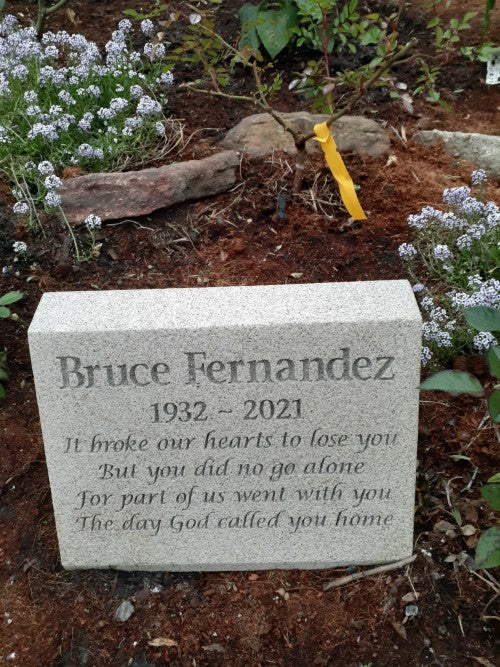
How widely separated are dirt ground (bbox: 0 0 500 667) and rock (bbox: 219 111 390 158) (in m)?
0.12

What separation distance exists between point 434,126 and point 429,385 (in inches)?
110

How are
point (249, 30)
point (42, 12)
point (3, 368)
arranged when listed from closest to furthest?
point (3, 368), point (249, 30), point (42, 12)

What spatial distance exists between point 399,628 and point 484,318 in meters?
1.06

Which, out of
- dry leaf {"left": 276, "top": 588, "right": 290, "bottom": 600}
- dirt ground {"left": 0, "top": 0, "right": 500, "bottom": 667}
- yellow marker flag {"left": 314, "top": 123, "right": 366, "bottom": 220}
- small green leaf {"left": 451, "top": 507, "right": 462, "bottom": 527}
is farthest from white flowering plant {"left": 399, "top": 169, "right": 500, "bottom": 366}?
dry leaf {"left": 276, "top": 588, "right": 290, "bottom": 600}

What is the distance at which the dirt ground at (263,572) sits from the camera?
2539 millimetres

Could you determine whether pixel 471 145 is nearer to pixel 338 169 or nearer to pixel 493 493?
pixel 338 169

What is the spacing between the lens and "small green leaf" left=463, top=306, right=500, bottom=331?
2141mm

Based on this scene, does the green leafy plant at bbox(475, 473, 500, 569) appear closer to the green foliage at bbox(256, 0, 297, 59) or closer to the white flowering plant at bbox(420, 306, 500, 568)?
the white flowering plant at bbox(420, 306, 500, 568)

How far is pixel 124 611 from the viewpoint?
2.63 metres

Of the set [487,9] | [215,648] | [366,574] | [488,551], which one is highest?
[487,9]

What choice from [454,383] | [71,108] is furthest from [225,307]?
[71,108]

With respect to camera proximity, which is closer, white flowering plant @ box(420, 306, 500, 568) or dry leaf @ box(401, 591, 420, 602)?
white flowering plant @ box(420, 306, 500, 568)

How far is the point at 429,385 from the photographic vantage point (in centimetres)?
211

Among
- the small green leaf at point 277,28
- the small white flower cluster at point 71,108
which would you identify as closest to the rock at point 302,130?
the small white flower cluster at point 71,108
